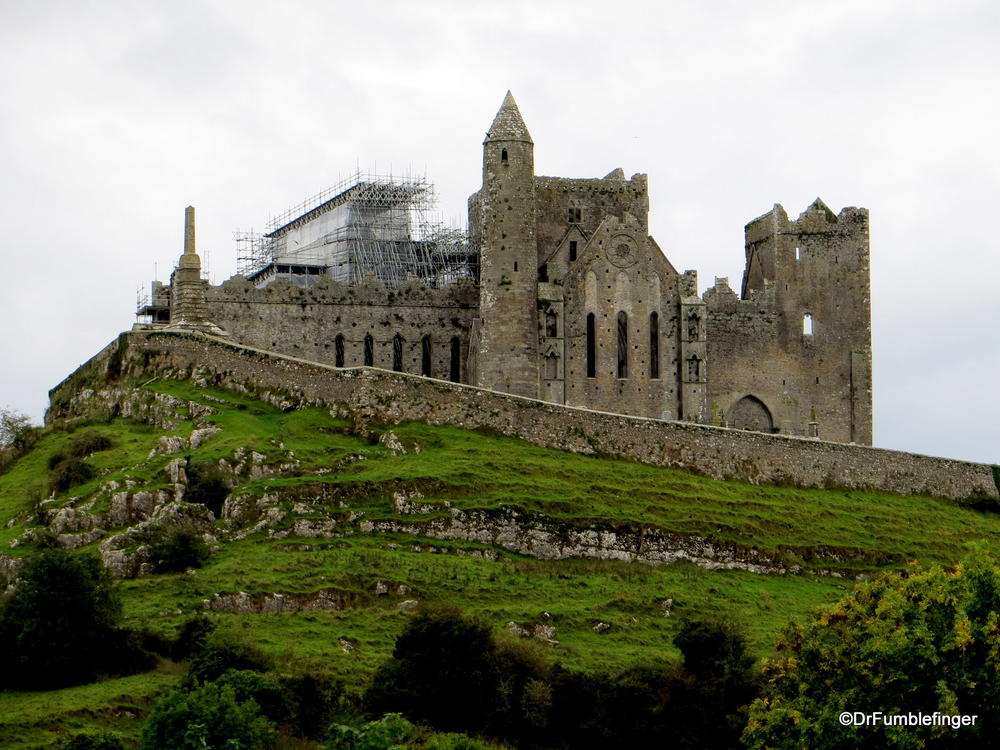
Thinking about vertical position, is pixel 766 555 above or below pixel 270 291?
below

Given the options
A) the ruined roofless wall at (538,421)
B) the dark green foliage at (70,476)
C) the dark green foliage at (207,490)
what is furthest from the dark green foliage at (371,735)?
the ruined roofless wall at (538,421)

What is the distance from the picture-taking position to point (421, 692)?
161ft

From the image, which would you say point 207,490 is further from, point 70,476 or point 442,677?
point 442,677

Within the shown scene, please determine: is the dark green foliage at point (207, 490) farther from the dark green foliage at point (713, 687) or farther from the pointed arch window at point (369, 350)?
the pointed arch window at point (369, 350)

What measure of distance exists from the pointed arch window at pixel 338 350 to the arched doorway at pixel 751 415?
1758 centimetres

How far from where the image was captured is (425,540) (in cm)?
6006

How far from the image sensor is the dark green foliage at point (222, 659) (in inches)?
1887

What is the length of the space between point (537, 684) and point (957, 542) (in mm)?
25532

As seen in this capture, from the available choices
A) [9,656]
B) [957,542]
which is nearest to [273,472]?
[9,656]

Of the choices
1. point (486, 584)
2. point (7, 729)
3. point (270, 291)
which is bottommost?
point (7, 729)

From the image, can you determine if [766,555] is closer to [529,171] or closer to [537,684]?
[537,684]

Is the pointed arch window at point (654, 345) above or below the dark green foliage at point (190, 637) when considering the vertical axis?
above

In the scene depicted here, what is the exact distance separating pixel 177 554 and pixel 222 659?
28.6 feet

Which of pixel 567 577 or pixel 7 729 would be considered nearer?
pixel 7 729
